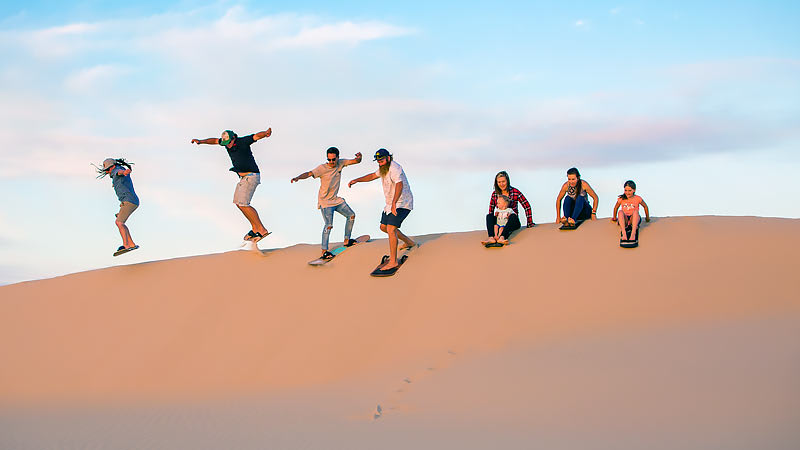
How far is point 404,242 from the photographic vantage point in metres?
12.0

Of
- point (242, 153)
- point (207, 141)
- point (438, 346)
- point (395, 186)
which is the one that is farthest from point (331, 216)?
point (438, 346)

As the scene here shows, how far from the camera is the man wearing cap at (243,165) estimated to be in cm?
1138

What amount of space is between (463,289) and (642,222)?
3.76 m

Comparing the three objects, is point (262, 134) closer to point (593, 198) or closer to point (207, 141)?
point (207, 141)

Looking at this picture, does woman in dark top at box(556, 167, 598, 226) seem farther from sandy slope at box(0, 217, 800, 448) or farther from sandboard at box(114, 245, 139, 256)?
sandboard at box(114, 245, 139, 256)

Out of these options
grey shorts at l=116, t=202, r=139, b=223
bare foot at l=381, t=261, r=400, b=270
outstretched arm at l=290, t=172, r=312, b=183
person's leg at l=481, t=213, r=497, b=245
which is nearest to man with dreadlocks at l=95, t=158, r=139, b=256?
grey shorts at l=116, t=202, r=139, b=223

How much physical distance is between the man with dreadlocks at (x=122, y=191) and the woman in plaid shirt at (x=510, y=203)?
635cm

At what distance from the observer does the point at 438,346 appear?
9.11 meters

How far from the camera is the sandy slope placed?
22.4 feet

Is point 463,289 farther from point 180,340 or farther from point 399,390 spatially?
point 180,340

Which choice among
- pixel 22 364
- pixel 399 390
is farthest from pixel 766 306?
pixel 22 364

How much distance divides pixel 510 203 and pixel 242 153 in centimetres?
461

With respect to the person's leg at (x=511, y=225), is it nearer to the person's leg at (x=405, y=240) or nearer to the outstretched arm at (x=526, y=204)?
the outstretched arm at (x=526, y=204)

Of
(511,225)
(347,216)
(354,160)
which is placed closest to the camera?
(354,160)
